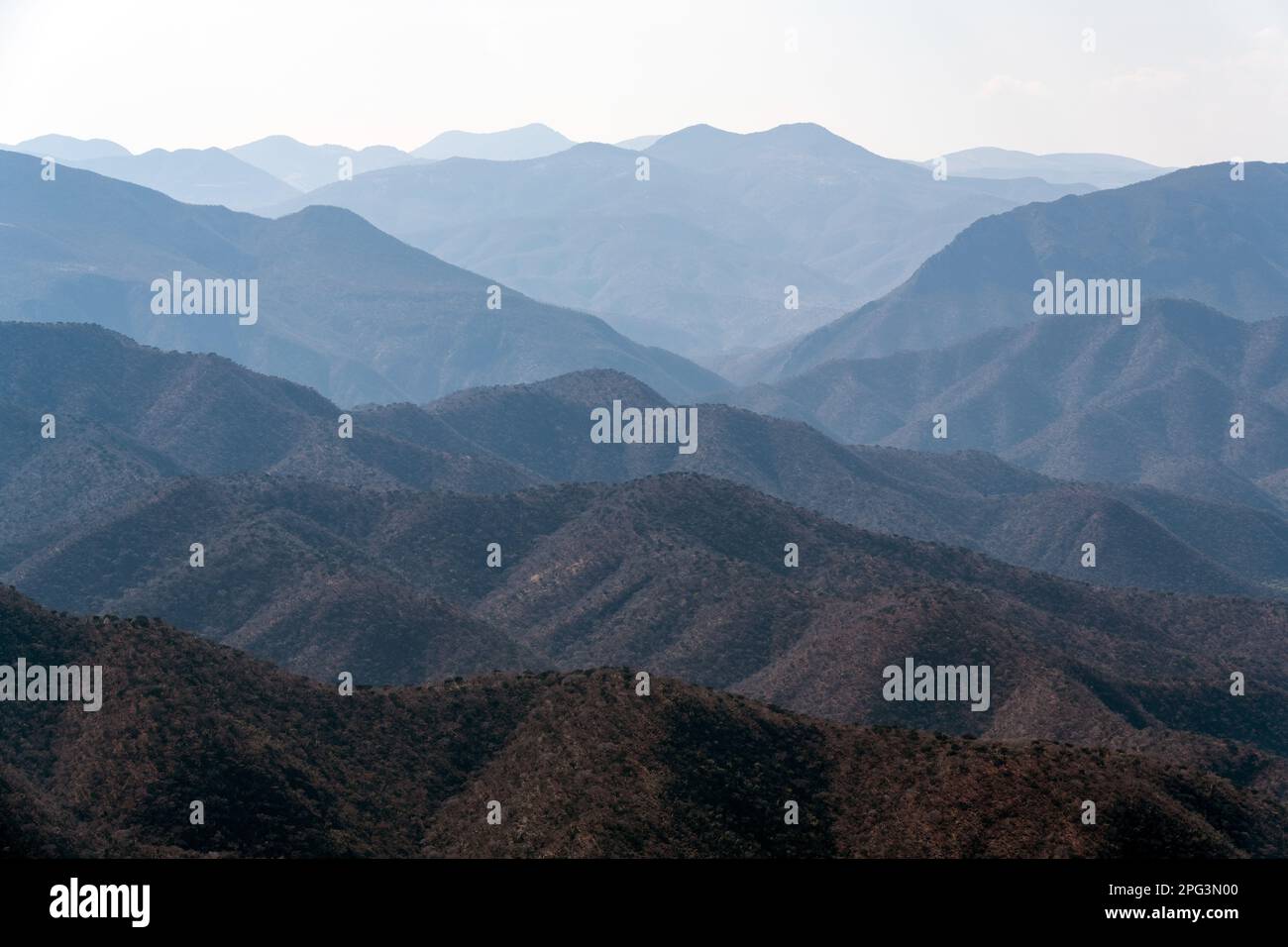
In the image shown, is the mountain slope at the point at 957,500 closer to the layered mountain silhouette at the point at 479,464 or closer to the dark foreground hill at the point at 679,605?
the layered mountain silhouette at the point at 479,464

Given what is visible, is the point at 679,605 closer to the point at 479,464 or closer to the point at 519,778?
the point at 519,778

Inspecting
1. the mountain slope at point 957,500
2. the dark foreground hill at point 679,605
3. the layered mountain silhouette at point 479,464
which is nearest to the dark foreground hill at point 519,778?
the dark foreground hill at point 679,605

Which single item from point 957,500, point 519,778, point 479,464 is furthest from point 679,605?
point 957,500

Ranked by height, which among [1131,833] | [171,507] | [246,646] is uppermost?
[171,507]
